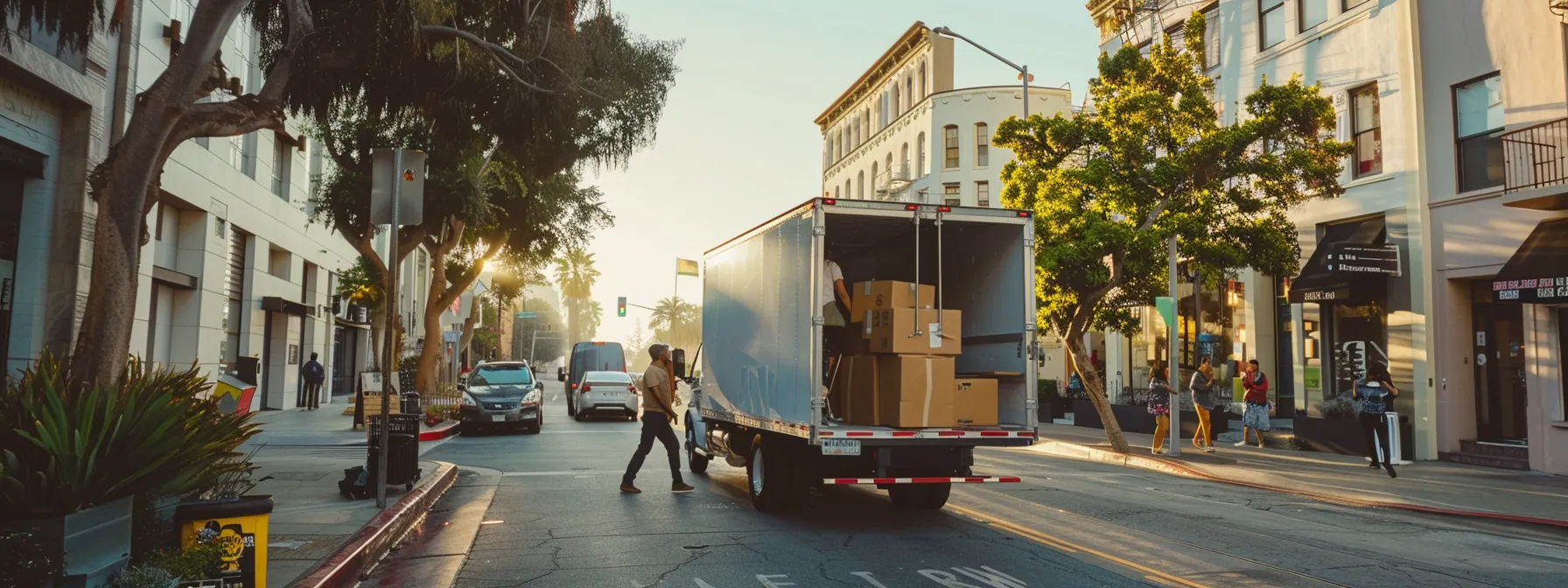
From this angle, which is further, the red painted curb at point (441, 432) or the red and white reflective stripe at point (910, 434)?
the red painted curb at point (441, 432)

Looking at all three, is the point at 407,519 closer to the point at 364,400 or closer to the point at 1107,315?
the point at 364,400

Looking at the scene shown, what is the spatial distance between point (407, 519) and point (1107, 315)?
1366 cm

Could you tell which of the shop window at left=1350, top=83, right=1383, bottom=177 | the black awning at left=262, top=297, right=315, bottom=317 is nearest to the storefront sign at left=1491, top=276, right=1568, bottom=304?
the shop window at left=1350, top=83, right=1383, bottom=177

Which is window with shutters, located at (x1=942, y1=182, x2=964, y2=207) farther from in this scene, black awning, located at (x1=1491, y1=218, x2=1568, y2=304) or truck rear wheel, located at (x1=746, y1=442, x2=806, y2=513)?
truck rear wheel, located at (x1=746, y1=442, x2=806, y2=513)

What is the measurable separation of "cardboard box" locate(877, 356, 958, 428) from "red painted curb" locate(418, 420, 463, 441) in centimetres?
1232

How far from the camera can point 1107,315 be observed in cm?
1897

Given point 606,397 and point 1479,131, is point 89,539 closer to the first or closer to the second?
point 1479,131

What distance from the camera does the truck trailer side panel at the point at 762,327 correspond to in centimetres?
905

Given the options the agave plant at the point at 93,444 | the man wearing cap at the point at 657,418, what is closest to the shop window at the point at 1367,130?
the man wearing cap at the point at 657,418

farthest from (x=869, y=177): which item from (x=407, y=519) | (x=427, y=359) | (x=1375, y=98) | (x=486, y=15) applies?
(x=407, y=519)

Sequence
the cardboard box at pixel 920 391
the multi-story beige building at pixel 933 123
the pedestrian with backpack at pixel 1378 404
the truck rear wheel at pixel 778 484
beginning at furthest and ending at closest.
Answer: the multi-story beige building at pixel 933 123
the pedestrian with backpack at pixel 1378 404
the truck rear wheel at pixel 778 484
the cardboard box at pixel 920 391

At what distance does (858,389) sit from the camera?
9641mm

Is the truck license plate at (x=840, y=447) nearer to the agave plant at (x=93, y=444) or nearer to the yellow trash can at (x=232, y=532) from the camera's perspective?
the yellow trash can at (x=232, y=532)

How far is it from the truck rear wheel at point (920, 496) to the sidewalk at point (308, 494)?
5101mm
